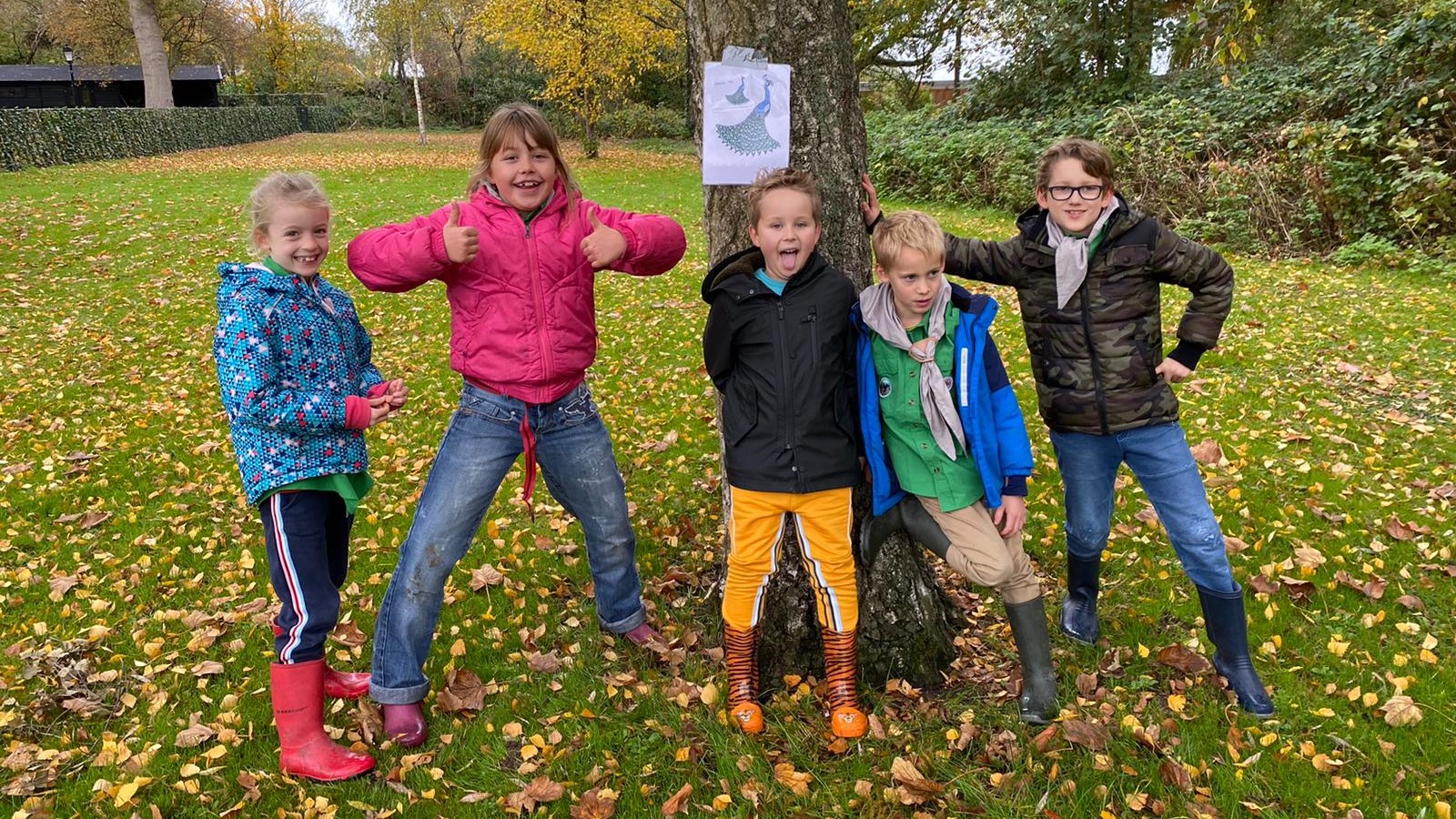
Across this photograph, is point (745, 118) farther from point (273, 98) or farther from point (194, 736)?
point (273, 98)

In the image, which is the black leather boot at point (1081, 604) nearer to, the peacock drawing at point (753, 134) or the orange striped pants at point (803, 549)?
the orange striped pants at point (803, 549)

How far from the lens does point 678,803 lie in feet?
9.27

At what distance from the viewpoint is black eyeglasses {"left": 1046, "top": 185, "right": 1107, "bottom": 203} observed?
9.52 feet

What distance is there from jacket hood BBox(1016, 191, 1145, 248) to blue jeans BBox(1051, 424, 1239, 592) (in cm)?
70

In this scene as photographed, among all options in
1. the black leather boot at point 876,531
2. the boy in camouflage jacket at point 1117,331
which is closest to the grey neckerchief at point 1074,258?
the boy in camouflage jacket at point 1117,331

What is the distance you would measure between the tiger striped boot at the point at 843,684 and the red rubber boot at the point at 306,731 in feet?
5.24

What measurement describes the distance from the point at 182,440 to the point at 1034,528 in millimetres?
5792

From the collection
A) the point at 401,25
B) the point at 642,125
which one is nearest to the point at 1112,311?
the point at 642,125

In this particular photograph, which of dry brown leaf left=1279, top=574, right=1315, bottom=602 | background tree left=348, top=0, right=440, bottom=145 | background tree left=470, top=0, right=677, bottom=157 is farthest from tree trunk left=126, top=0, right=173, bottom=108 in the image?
dry brown leaf left=1279, top=574, right=1315, bottom=602

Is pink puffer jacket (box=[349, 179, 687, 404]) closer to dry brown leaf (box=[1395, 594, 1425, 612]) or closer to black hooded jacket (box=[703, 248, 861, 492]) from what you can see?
black hooded jacket (box=[703, 248, 861, 492])

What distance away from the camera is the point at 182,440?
6.26 m

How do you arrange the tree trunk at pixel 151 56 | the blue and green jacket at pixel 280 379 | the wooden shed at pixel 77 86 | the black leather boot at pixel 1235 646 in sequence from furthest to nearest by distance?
the wooden shed at pixel 77 86 → the tree trunk at pixel 151 56 → the black leather boot at pixel 1235 646 → the blue and green jacket at pixel 280 379

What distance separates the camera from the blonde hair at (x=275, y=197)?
2.70m

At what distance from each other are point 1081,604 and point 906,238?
1805 mm
